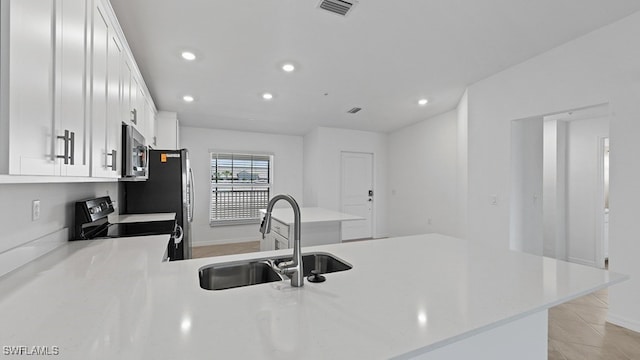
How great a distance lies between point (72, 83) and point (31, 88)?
0.33 metres

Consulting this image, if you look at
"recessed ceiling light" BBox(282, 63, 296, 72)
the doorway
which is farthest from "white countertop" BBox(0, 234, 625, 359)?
the doorway

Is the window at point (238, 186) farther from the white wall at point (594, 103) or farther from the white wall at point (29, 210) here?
the white wall at point (594, 103)

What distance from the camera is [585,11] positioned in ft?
7.82

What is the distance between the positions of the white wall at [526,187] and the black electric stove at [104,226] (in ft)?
12.4

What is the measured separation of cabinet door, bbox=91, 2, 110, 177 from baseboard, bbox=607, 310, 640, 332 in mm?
4089

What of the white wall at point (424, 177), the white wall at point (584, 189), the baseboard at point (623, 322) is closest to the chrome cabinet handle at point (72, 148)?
the baseboard at point (623, 322)

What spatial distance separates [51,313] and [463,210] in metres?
4.66

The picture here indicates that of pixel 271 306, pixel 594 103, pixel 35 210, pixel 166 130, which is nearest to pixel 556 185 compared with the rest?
pixel 594 103

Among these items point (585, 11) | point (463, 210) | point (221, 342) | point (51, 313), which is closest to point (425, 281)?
point (221, 342)

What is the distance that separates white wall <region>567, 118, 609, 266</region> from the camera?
13.6 ft

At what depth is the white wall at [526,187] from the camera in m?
3.44

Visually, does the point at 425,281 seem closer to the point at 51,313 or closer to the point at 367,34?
the point at 51,313

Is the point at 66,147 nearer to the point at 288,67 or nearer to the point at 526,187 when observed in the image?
the point at 288,67

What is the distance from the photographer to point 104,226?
7.07ft
